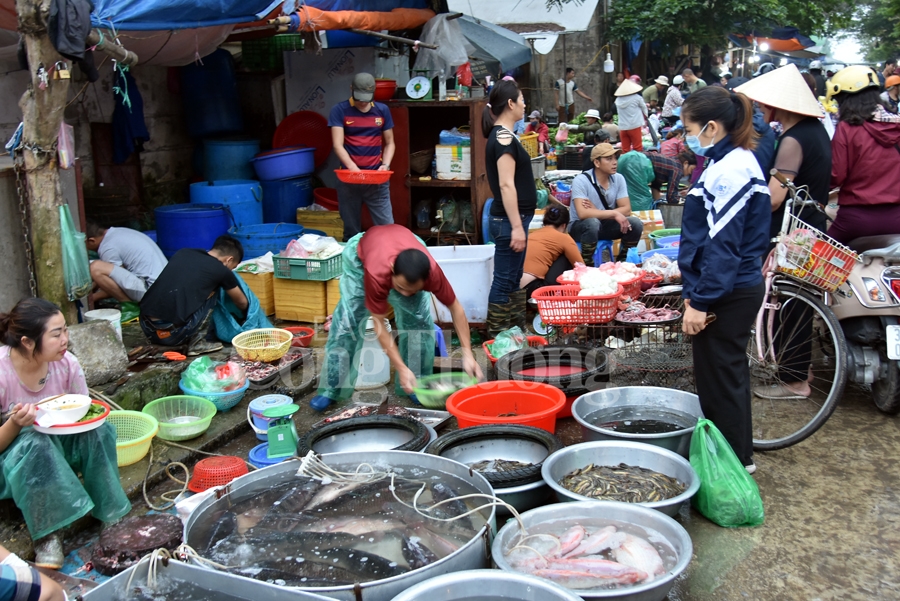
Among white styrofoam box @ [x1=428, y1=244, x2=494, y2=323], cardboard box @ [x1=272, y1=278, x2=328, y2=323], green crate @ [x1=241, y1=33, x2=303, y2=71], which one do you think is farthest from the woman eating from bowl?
green crate @ [x1=241, y1=33, x2=303, y2=71]

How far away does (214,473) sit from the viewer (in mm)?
4309

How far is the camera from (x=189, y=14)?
572 centimetres

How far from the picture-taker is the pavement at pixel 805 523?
3459mm

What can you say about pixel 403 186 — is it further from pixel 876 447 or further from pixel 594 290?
pixel 876 447

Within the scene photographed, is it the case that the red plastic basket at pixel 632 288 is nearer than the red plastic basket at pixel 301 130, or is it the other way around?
the red plastic basket at pixel 632 288

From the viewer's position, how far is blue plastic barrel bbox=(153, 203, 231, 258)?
8.08 m

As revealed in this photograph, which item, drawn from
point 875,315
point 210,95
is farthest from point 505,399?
point 210,95

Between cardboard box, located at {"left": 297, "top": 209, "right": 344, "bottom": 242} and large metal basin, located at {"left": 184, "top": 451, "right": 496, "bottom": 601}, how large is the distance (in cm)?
500

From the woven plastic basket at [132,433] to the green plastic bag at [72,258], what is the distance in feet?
3.98

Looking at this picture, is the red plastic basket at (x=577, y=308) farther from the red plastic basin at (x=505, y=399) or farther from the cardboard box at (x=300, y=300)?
the cardboard box at (x=300, y=300)

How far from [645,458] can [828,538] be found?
0.93 metres

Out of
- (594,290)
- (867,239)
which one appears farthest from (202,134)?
(867,239)

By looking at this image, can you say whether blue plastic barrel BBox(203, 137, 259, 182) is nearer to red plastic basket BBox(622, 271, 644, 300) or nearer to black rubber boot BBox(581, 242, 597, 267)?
black rubber boot BBox(581, 242, 597, 267)

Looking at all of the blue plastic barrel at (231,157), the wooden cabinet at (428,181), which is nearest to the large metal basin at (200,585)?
the wooden cabinet at (428,181)
